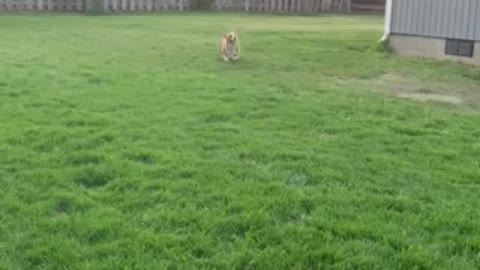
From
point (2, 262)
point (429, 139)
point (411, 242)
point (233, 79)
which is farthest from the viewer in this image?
point (233, 79)

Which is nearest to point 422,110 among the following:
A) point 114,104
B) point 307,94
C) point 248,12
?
point 307,94

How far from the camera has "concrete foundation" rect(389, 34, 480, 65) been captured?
450 inches

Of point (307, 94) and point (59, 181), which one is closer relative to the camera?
point (59, 181)

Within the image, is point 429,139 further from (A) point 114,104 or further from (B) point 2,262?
(B) point 2,262

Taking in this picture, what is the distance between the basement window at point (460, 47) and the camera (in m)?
11.4

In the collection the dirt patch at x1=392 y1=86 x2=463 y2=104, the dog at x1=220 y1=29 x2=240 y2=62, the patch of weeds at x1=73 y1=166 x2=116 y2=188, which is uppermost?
the dog at x1=220 y1=29 x2=240 y2=62

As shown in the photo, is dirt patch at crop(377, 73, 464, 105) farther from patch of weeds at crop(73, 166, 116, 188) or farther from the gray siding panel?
patch of weeds at crop(73, 166, 116, 188)

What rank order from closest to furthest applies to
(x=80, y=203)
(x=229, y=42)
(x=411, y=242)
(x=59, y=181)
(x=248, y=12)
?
(x=411, y=242) → (x=80, y=203) → (x=59, y=181) → (x=229, y=42) → (x=248, y=12)

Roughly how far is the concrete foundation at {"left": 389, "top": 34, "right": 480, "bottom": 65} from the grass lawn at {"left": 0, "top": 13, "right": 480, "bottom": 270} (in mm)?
1496

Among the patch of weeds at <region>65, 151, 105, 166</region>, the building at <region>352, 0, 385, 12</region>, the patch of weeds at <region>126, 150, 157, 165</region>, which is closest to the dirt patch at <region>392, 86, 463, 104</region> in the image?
the patch of weeds at <region>126, 150, 157, 165</region>

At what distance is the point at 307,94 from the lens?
8.10 metres

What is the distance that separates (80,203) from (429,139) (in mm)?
3106

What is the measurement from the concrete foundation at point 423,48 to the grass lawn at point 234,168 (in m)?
1.50

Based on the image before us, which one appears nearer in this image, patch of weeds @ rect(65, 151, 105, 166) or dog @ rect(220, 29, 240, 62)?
patch of weeds @ rect(65, 151, 105, 166)
